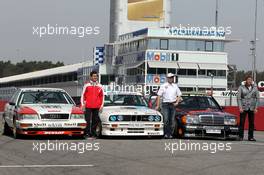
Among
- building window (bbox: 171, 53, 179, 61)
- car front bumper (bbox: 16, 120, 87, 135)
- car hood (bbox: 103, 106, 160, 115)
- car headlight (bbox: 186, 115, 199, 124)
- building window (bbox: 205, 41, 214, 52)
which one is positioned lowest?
car front bumper (bbox: 16, 120, 87, 135)

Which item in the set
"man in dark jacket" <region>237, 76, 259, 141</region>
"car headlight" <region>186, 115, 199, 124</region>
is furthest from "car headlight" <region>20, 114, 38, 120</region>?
"man in dark jacket" <region>237, 76, 259, 141</region>

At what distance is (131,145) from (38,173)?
4945 mm

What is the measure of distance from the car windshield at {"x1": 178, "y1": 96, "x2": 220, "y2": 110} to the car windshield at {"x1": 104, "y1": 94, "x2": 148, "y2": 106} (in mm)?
1124

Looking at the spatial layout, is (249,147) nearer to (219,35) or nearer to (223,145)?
(223,145)

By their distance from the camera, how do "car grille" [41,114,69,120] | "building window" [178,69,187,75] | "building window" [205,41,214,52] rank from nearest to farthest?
"car grille" [41,114,69,120] < "building window" [178,69,187,75] < "building window" [205,41,214,52]

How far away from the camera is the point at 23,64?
192m

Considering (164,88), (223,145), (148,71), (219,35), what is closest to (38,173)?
(223,145)

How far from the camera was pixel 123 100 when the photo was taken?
17859 mm

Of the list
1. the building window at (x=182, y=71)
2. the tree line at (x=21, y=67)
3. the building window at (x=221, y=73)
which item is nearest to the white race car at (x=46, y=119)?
Answer: the building window at (x=182, y=71)

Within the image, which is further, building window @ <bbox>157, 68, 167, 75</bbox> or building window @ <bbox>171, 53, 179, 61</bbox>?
building window @ <bbox>171, 53, 179, 61</bbox>

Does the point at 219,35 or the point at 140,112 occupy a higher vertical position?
the point at 219,35

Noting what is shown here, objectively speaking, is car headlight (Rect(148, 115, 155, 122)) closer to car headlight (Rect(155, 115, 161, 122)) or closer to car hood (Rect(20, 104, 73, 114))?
car headlight (Rect(155, 115, 161, 122))

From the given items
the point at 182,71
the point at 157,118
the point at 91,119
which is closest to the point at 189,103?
the point at 157,118

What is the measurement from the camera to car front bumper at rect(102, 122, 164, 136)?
634 inches
